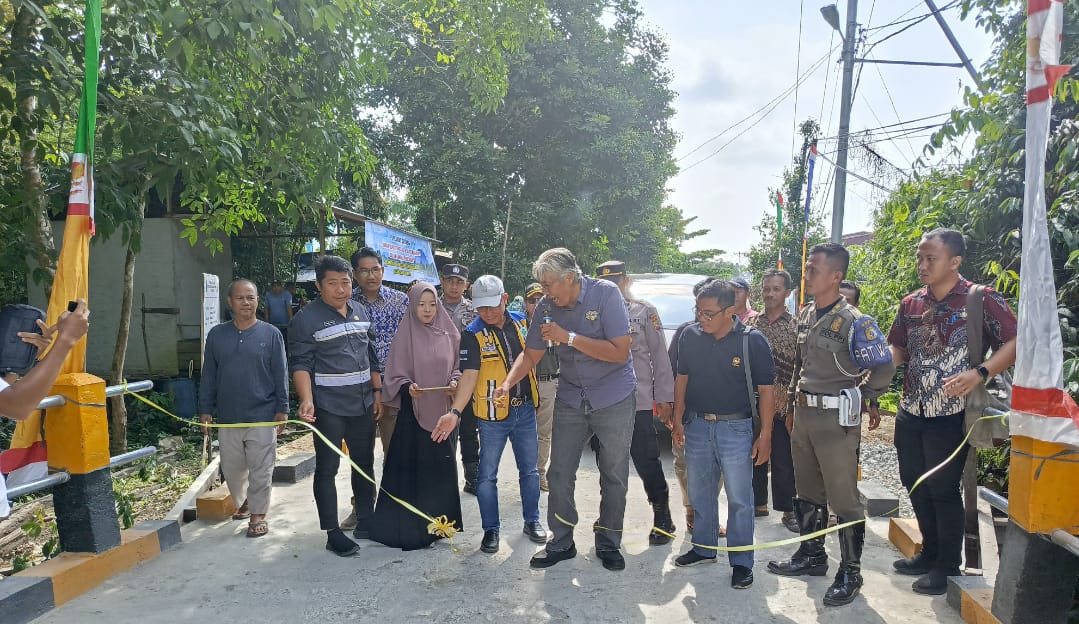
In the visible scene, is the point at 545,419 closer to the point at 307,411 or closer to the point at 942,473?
the point at 307,411

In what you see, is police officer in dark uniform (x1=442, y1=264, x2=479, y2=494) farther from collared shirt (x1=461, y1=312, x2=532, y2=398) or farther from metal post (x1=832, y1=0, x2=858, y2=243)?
metal post (x1=832, y1=0, x2=858, y2=243)

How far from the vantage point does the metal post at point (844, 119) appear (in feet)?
37.4

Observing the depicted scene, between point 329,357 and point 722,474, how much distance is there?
2.46 m

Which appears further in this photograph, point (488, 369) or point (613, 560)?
point (488, 369)

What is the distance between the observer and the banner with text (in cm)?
1110

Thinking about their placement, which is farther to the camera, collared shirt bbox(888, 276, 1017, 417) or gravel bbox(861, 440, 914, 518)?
gravel bbox(861, 440, 914, 518)

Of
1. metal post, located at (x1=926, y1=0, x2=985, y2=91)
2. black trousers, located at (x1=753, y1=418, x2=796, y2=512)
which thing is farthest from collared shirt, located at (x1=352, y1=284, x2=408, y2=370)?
metal post, located at (x1=926, y1=0, x2=985, y2=91)

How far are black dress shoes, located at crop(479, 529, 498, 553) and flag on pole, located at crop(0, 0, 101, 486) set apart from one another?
2.42 metres

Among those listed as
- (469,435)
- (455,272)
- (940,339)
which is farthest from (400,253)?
(940,339)

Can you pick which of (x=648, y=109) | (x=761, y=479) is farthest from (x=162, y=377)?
(x=648, y=109)

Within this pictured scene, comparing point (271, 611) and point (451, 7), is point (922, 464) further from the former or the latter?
point (451, 7)

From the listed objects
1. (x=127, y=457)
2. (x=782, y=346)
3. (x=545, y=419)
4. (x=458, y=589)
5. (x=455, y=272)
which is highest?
(x=455, y=272)

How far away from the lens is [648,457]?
4211 millimetres

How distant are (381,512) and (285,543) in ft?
2.19
